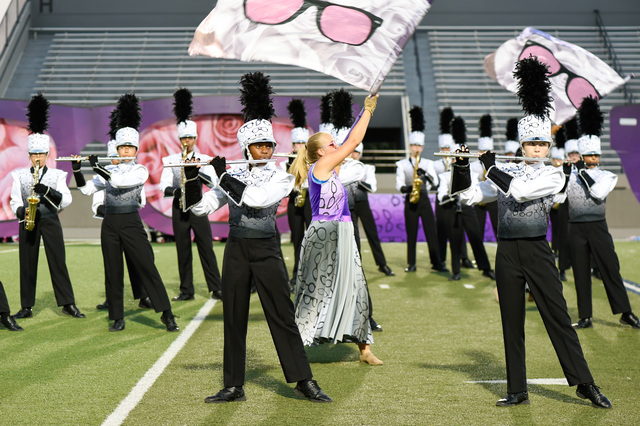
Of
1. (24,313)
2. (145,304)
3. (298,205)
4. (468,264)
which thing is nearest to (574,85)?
(298,205)

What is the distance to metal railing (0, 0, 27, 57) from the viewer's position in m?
26.6

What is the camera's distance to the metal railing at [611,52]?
26.3 metres

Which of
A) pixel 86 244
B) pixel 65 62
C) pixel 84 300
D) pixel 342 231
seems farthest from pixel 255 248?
pixel 65 62

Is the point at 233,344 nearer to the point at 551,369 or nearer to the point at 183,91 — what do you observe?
the point at 551,369

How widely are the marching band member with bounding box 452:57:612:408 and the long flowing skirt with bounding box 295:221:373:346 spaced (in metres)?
1.07

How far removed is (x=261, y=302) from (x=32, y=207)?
3887 mm

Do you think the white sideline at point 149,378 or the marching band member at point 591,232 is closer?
the white sideline at point 149,378

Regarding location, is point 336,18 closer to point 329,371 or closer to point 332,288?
point 332,288

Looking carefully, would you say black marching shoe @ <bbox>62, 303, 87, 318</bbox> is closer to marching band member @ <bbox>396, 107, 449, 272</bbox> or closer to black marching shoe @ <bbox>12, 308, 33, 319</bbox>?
black marching shoe @ <bbox>12, 308, 33, 319</bbox>

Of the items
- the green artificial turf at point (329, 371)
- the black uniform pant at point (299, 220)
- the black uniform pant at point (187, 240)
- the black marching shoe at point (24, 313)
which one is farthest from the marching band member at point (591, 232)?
the black marching shoe at point (24, 313)

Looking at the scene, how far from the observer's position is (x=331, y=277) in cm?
563

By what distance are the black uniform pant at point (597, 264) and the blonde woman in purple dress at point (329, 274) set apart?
8.48ft

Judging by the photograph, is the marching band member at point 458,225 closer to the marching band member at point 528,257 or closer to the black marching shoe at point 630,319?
the black marching shoe at point 630,319

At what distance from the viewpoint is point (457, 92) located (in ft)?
88.2
